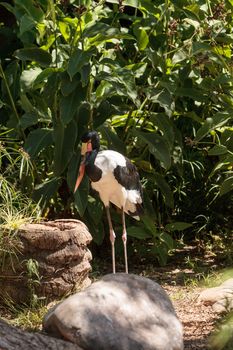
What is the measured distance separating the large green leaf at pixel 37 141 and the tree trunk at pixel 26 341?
2.39m

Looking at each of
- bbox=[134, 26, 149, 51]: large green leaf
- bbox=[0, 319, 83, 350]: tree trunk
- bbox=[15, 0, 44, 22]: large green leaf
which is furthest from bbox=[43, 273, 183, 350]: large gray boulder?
bbox=[134, 26, 149, 51]: large green leaf

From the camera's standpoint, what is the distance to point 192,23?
7434 mm

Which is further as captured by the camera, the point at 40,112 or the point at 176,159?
the point at 176,159

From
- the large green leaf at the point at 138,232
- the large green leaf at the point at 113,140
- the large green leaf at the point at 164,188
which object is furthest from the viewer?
the large green leaf at the point at 164,188

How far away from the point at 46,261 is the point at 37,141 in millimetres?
1243

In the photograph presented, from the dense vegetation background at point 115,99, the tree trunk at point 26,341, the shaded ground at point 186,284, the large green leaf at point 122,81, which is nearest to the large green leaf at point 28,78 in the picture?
the dense vegetation background at point 115,99

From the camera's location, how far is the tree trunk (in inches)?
175

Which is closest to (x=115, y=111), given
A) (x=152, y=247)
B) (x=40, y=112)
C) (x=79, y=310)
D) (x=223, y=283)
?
(x=40, y=112)

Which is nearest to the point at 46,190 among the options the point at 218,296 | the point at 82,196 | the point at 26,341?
the point at 82,196

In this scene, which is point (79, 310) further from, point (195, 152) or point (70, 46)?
point (195, 152)

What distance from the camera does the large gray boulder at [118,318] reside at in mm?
4695

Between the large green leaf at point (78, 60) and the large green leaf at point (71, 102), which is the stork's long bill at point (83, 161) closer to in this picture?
the large green leaf at point (71, 102)

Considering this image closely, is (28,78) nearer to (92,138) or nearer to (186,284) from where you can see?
(92,138)

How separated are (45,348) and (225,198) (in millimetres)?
4200
